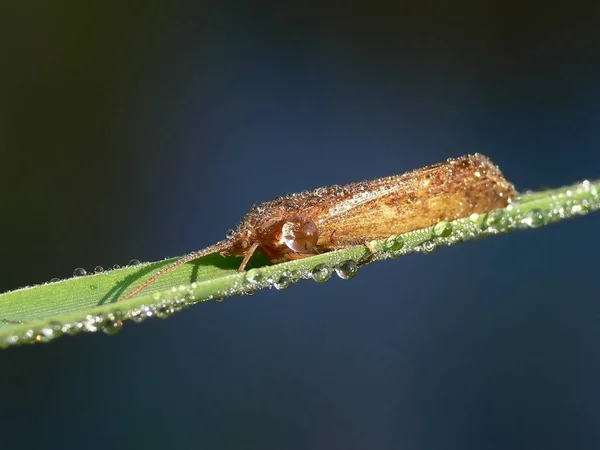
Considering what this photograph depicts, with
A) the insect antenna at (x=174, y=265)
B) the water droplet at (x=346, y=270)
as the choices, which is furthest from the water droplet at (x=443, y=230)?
the insect antenna at (x=174, y=265)

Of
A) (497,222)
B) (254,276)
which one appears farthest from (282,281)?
(497,222)

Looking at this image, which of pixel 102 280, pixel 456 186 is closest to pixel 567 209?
pixel 456 186

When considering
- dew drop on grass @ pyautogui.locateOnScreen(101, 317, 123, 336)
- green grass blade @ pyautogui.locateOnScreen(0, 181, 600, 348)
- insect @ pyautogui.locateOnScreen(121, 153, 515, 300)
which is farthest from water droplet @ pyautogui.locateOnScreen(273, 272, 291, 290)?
insect @ pyautogui.locateOnScreen(121, 153, 515, 300)

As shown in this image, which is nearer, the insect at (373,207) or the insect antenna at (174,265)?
the insect antenna at (174,265)

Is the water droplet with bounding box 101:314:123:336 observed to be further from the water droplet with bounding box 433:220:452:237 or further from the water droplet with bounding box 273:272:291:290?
the water droplet with bounding box 433:220:452:237

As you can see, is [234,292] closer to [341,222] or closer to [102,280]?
[102,280]

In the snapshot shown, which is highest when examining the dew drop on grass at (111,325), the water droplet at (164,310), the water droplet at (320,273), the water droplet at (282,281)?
the water droplet at (320,273)

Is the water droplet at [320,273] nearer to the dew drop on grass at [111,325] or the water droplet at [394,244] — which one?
the water droplet at [394,244]
